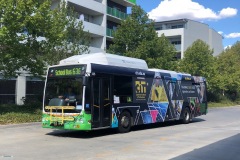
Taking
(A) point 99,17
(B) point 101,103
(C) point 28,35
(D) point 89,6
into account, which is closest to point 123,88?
(B) point 101,103

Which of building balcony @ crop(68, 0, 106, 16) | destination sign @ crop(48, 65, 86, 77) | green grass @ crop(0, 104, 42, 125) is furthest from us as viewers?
building balcony @ crop(68, 0, 106, 16)

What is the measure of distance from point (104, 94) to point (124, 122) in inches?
75.0

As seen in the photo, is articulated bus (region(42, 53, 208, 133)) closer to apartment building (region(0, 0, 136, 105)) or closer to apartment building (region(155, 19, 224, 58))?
apartment building (region(0, 0, 136, 105))

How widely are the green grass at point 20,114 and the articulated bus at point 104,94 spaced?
4664 millimetres

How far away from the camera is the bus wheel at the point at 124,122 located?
15.5 metres

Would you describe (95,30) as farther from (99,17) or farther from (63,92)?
(63,92)

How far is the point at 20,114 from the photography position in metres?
19.5

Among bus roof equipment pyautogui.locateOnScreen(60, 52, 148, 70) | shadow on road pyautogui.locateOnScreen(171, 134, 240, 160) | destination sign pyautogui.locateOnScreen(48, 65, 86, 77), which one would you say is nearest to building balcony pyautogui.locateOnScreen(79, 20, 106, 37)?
bus roof equipment pyautogui.locateOnScreen(60, 52, 148, 70)

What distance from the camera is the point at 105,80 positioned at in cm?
1480

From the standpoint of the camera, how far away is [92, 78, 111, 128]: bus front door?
14086 mm

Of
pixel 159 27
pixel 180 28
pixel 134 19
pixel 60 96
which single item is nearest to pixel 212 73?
pixel 134 19

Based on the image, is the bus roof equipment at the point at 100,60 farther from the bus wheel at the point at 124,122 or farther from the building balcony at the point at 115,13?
the building balcony at the point at 115,13

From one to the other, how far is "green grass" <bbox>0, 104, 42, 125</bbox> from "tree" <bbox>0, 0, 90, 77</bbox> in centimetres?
206

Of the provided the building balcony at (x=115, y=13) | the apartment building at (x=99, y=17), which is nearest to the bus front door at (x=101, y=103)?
the apartment building at (x=99, y=17)
